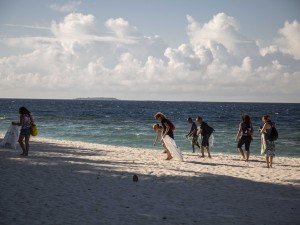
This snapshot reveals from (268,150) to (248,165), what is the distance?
1.39m

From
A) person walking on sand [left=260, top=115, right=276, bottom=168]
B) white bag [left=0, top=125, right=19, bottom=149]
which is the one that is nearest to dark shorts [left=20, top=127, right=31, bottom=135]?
white bag [left=0, top=125, right=19, bottom=149]

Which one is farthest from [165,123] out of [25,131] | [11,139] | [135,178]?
[11,139]

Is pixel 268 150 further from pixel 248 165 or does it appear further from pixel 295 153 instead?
pixel 295 153

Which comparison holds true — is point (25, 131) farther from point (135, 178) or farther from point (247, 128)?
point (247, 128)

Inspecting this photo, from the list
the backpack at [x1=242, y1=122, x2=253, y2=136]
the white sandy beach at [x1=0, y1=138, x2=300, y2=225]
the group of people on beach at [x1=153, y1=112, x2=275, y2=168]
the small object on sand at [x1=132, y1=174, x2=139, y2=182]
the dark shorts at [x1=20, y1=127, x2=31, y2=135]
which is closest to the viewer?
the white sandy beach at [x1=0, y1=138, x2=300, y2=225]

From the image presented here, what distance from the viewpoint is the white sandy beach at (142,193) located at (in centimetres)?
631

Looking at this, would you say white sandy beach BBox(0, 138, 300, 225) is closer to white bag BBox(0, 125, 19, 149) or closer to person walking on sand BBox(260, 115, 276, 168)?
person walking on sand BBox(260, 115, 276, 168)

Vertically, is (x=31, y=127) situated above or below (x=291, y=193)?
above

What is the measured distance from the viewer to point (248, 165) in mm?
13055

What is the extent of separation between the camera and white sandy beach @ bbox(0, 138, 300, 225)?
631 centimetres

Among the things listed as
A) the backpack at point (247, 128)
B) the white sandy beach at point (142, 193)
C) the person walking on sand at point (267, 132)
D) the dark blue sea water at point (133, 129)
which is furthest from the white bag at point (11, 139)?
the person walking on sand at point (267, 132)

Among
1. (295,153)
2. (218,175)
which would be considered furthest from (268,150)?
(295,153)

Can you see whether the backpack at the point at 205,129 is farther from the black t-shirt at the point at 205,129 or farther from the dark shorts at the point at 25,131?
the dark shorts at the point at 25,131

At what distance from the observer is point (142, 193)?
801 centimetres
